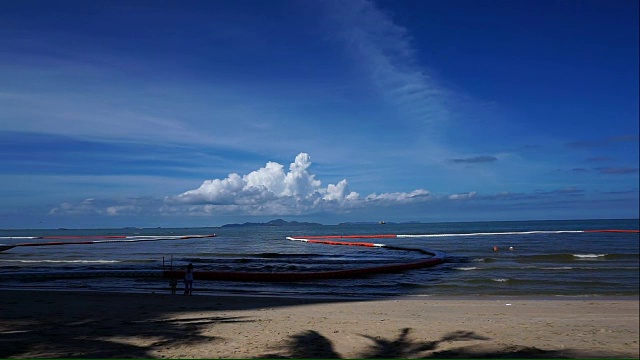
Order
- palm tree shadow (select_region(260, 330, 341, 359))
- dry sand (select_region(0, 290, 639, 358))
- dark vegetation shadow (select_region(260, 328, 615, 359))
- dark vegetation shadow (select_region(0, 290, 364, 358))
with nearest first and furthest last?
dark vegetation shadow (select_region(260, 328, 615, 359)) → palm tree shadow (select_region(260, 330, 341, 359)) → dry sand (select_region(0, 290, 639, 358)) → dark vegetation shadow (select_region(0, 290, 364, 358))

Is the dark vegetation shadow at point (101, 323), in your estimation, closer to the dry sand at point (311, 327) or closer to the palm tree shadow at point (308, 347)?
the dry sand at point (311, 327)

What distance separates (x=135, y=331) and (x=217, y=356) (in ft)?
10.7

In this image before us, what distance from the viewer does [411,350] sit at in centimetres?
945

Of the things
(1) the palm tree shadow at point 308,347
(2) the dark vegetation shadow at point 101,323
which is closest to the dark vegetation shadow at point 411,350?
(1) the palm tree shadow at point 308,347

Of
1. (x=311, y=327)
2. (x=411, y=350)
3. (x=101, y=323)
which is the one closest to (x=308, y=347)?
(x=311, y=327)

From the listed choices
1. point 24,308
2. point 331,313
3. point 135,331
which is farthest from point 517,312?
point 24,308

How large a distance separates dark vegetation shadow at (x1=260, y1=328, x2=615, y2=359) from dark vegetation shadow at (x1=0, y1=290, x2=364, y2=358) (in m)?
0.80

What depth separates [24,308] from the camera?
14.4 metres

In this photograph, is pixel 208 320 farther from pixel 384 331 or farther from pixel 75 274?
pixel 75 274

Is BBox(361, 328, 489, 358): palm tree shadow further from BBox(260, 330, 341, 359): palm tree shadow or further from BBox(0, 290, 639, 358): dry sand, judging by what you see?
BBox(260, 330, 341, 359): palm tree shadow

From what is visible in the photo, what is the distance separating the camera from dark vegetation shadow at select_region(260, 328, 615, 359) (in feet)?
29.1

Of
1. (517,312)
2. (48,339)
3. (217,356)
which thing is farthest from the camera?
(517,312)

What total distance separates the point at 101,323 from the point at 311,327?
5.47 meters

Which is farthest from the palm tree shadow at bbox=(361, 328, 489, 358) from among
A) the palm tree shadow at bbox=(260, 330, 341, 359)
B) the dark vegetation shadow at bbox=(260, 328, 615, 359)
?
the palm tree shadow at bbox=(260, 330, 341, 359)
